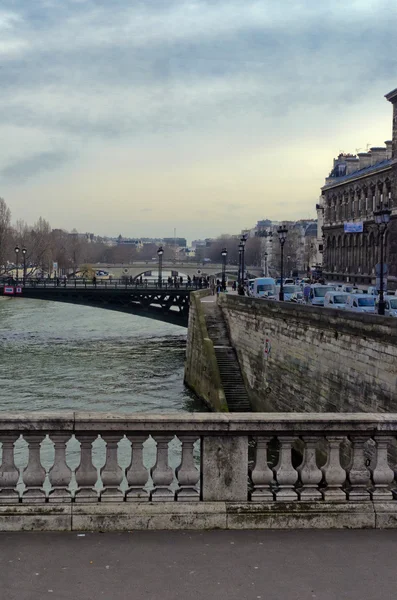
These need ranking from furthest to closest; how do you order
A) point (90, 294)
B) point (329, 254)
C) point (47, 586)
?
point (329, 254)
point (90, 294)
point (47, 586)

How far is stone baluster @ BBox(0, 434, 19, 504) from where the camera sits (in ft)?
15.6

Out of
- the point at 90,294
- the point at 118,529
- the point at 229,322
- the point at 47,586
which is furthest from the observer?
the point at 90,294

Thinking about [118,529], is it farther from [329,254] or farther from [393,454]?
[329,254]

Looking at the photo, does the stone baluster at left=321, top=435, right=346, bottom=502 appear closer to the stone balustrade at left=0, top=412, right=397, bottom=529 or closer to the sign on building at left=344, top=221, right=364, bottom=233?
the stone balustrade at left=0, top=412, right=397, bottom=529

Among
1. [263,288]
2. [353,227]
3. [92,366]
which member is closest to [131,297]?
[263,288]

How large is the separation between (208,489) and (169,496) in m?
0.27

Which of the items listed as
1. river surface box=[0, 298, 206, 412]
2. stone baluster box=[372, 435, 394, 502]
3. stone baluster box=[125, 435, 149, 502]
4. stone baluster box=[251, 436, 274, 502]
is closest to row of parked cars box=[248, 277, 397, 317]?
river surface box=[0, 298, 206, 412]

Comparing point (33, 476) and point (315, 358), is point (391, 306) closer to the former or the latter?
point (315, 358)

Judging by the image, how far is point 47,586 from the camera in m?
3.97

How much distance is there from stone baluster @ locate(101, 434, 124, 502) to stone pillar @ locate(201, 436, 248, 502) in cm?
57

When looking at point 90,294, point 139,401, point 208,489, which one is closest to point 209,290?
point 90,294

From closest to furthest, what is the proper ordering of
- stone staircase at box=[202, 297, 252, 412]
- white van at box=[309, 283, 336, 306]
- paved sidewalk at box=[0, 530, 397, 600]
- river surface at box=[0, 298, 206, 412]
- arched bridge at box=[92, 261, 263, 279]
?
paved sidewalk at box=[0, 530, 397, 600] → stone staircase at box=[202, 297, 252, 412] → river surface at box=[0, 298, 206, 412] → white van at box=[309, 283, 336, 306] → arched bridge at box=[92, 261, 263, 279]

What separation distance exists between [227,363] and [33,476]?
25342 millimetres

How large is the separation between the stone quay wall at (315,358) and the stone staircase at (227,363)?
0.41m
